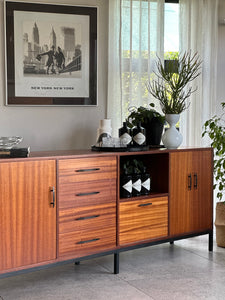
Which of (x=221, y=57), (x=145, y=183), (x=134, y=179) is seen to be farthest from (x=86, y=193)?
(x=221, y=57)

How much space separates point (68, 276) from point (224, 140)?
5.45ft

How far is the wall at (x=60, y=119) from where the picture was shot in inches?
145

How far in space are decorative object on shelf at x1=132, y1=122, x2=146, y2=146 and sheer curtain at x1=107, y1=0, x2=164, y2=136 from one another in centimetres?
41

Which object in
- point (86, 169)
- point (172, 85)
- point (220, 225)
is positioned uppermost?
point (172, 85)

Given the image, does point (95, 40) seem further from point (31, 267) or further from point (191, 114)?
point (31, 267)

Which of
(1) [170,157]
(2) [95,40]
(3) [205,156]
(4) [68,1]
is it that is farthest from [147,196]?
(4) [68,1]

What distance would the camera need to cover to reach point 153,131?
155 inches

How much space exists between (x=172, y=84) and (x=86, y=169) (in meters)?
1.11

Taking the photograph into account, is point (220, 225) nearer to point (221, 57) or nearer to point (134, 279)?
point (134, 279)

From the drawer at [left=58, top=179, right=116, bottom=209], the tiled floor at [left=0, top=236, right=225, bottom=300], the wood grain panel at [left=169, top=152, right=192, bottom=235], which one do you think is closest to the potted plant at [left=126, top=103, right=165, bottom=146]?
the wood grain panel at [left=169, top=152, right=192, bottom=235]

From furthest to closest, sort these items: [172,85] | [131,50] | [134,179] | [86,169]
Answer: [131,50] < [172,85] < [134,179] < [86,169]

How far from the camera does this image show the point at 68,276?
3449 millimetres

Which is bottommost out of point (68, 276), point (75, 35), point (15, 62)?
point (68, 276)

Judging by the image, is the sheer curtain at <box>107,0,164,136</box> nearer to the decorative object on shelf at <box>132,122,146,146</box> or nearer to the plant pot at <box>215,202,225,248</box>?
the decorative object on shelf at <box>132,122,146,146</box>
